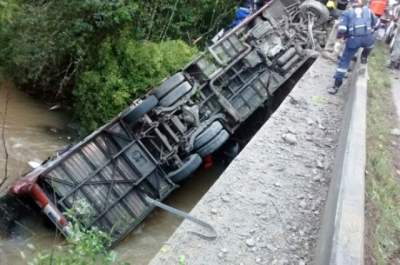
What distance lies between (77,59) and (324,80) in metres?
4.99

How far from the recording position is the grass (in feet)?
16.1

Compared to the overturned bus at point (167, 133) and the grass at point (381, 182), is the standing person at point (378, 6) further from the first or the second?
the grass at point (381, 182)

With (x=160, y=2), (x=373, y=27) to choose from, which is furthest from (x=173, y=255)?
(x=160, y=2)

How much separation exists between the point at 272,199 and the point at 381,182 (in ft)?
4.51

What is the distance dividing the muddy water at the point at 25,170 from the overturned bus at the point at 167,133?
1.36 ft

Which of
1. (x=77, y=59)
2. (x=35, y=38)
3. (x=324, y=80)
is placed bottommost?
(x=324, y=80)

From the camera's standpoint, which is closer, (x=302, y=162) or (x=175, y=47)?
(x=302, y=162)

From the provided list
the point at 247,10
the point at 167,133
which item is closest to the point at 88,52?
the point at 167,133

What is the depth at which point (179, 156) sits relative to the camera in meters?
9.12

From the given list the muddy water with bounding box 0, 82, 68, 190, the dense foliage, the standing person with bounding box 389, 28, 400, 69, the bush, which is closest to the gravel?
the bush

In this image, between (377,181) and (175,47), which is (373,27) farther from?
(175,47)

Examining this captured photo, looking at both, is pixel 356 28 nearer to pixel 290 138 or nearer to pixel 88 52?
pixel 290 138

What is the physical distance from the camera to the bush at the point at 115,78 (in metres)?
9.95

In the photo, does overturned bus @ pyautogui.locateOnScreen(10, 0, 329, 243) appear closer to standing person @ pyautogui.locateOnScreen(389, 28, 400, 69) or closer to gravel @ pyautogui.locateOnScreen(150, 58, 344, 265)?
standing person @ pyautogui.locateOnScreen(389, 28, 400, 69)
